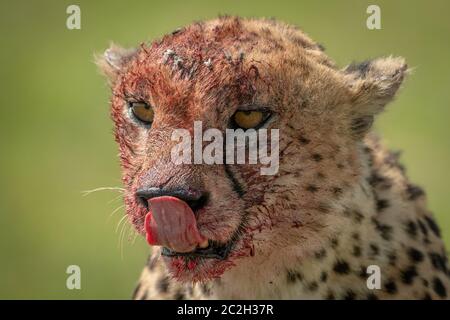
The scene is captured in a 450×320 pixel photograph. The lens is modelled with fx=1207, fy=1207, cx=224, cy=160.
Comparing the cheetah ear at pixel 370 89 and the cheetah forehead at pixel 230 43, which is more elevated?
the cheetah forehead at pixel 230 43

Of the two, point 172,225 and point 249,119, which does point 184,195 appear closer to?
point 172,225

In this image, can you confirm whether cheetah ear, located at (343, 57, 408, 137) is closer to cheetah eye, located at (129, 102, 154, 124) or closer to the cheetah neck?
the cheetah neck

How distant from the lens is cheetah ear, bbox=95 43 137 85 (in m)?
5.46

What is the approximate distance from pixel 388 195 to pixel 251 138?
102 cm

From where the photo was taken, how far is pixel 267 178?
15.8 ft

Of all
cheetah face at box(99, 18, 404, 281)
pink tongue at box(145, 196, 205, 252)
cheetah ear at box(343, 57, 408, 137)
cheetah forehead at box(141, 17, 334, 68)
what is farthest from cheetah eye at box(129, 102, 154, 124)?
cheetah ear at box(343, 57, 408, 137)

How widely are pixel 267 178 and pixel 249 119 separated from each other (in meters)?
0.25

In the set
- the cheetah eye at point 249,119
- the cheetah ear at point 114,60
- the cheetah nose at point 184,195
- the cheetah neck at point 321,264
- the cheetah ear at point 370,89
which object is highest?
the cheetah ear at point 114,60

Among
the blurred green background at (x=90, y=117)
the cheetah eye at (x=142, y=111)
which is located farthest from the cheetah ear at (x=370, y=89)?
the blurred green background at (x=90, y=117)

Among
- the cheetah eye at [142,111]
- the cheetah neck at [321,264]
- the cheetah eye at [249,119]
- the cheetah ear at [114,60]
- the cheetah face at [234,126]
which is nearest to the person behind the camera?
the cheetah face at [234,126]

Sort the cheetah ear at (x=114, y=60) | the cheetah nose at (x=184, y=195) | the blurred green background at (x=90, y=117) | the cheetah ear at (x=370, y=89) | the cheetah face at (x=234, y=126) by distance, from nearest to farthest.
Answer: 1. the cheetah nose at (x=184, y=195)
2. the cheetah face at (x=234, y=126)
3. the cheetah ear at (x=370, y=89)
4. the cheetah ear at (x=114, y=60)
5. the blurred green background at (x=90, y=117)

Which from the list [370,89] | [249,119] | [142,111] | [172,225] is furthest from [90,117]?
[172,225]

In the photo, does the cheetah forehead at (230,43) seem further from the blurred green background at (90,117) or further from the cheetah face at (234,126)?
the blurred green background at (90,117)

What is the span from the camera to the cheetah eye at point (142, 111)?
4.91m
